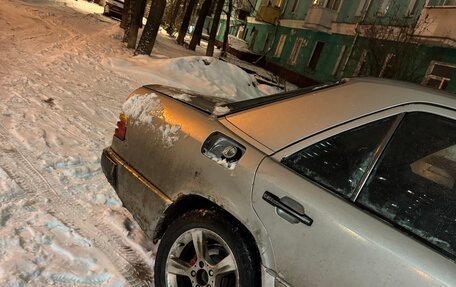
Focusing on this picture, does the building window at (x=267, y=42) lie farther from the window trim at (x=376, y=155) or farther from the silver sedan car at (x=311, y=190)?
the window trim at (x=376, y=155)

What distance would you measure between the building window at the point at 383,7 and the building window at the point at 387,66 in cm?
529

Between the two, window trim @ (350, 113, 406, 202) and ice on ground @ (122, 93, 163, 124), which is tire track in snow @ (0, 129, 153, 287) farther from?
window trim @ (350, 113, 406, 202)

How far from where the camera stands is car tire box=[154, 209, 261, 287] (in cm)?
216

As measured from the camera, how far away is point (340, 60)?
20.8 m

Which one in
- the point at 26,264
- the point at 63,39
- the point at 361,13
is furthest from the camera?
the point at 361,13

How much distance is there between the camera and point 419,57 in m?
15.1

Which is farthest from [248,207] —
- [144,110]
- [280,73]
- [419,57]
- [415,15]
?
[280,73]

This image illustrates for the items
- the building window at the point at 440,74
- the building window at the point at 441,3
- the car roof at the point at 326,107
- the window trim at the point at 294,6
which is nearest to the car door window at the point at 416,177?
the car roof at the point at 326,107

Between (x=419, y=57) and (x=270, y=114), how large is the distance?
14.7m

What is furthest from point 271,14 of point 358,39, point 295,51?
point 358,39

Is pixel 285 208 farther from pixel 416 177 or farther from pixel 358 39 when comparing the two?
pixel 358 39

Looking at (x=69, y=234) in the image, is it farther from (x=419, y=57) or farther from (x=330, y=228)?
(x=419, y=57)

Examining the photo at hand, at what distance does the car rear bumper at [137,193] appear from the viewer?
8.73ft

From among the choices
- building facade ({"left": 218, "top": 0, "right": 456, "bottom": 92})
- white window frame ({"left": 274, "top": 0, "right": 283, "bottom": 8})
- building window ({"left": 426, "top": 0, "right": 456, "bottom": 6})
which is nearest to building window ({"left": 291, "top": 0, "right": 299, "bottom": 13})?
building facade ({"left": 218, "top": 0, "right": 456, "bottom": 92})
